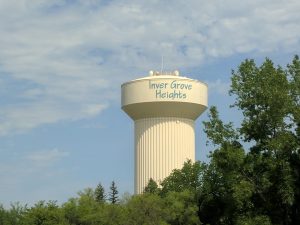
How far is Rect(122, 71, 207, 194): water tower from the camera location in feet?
202

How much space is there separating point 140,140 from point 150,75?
613 centimetres

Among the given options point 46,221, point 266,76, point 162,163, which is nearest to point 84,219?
point 46,221

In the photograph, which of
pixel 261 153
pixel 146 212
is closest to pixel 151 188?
pixel 146 212

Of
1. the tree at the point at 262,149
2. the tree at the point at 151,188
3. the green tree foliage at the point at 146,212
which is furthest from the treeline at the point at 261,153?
the tree at the point at 151,188

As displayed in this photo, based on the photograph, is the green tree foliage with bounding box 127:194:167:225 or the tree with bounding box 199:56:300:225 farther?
the green tree foliage with bounding box 127:194:167:225

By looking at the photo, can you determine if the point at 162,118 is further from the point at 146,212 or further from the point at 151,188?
the point at 146,212

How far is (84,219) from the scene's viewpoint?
50.8m

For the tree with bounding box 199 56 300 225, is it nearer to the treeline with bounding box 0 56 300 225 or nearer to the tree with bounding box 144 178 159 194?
the treeline with bounding box 0 56 300 225

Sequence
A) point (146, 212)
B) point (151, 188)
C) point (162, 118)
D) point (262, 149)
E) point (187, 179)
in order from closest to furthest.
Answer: point (262, 149), point (146, 212), point (187, 179), point (151, 188), point (162, 118)

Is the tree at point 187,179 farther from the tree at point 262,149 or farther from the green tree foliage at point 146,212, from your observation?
the tree at point 262,149

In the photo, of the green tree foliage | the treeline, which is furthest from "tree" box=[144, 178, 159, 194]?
the treeline

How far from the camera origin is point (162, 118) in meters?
63.8

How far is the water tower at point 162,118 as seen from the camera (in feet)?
202

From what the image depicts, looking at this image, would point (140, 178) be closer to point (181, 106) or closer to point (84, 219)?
point (181, 106)
